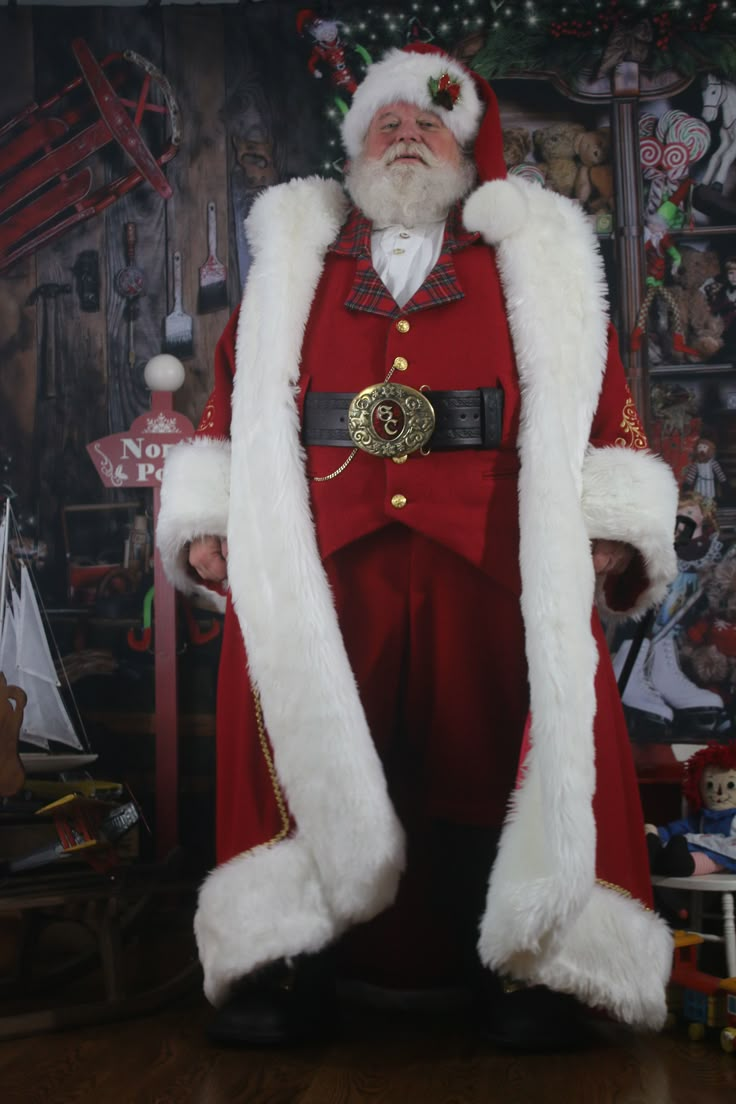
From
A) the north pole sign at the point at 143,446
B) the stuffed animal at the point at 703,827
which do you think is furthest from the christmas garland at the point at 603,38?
the stuffed animal at the point at 703,827

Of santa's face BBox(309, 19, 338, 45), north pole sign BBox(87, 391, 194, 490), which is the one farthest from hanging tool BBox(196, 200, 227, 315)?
santa's face BBox(309, 19, 338, 45)

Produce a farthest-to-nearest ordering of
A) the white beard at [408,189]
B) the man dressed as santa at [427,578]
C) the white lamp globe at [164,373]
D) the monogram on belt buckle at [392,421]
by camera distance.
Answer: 1. the white lamp globe at [164,373]
2. the white beard at [408,189]
3. the monogram on belt buckle at [392,421]
4. the man dressed as santa at [427,578]

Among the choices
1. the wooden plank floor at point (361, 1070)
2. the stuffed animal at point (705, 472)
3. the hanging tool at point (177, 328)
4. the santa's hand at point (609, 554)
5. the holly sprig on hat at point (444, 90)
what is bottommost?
the wooden plank floor at point (361, 1070)

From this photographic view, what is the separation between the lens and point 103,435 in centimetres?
333

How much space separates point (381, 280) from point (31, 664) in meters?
1.64

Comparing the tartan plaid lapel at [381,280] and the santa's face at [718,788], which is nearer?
the tartan plaid lapel at [381,280]

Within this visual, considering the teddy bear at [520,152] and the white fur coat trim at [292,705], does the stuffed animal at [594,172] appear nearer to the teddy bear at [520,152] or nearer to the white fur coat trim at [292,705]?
the teddy bear at [520,152]

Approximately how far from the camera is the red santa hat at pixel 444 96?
220 cm

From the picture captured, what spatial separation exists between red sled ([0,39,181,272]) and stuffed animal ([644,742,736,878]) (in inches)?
86.0

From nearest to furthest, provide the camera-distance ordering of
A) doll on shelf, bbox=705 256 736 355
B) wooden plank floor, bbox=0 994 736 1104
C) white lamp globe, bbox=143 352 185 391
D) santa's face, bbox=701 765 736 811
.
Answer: wooden plank floor, bbox=0 994 736 1104 → santa's face, bbox=701 765 736 811 → white lamp globe, bbox=143 352 185 391 → doll on shelf, bbox=705 256 736 355

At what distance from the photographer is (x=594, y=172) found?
3.32m

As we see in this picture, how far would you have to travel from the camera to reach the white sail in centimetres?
314

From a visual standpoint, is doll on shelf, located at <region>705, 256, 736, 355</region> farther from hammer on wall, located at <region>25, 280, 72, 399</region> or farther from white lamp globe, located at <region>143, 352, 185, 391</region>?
hammer on wall, located at <region>25, 280, 72, 399</region>

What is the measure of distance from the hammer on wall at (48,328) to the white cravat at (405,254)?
1444mm
